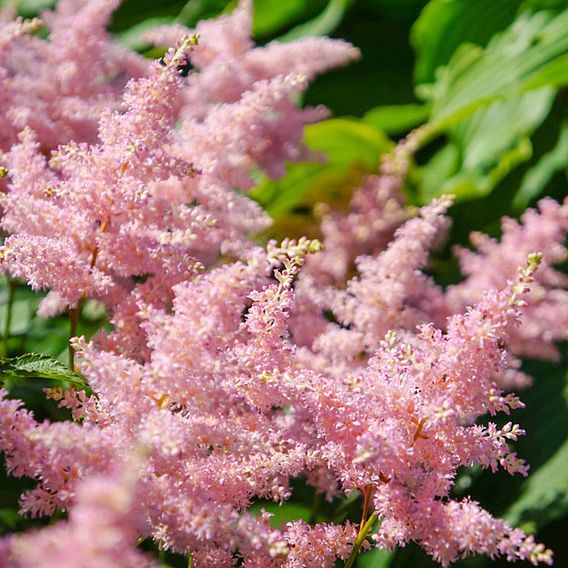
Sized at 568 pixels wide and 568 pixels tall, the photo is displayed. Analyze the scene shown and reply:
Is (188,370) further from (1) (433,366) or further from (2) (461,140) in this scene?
(2) (461,140)

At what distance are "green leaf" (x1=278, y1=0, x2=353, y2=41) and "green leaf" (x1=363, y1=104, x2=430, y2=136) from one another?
5.4 inches

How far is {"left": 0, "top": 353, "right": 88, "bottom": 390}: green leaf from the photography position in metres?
0.51

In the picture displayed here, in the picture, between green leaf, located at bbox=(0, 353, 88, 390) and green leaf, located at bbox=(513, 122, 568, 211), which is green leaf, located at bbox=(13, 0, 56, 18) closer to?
green leaf, located at bbox=(513, 122, 568, 211)

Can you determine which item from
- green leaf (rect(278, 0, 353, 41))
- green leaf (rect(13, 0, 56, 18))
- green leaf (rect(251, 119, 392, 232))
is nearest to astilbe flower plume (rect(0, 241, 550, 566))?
green leaf (rect(251, 119, 392, 232))

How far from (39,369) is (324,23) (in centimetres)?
85

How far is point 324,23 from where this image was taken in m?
1.22

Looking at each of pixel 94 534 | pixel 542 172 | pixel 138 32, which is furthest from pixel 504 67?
pixel 94 534

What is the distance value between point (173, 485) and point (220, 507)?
0.03 m

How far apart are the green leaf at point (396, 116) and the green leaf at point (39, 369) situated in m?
0.83

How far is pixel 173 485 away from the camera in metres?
0.44

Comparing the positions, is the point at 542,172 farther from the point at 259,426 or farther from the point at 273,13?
the point at 259,426

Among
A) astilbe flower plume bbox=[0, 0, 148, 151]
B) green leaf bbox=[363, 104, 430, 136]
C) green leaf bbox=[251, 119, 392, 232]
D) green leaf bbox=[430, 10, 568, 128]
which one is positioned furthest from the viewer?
green leaf bbox=[363, 104, 430, 136]

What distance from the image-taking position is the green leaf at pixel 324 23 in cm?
122

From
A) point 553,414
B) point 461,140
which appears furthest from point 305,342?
point 461,140
